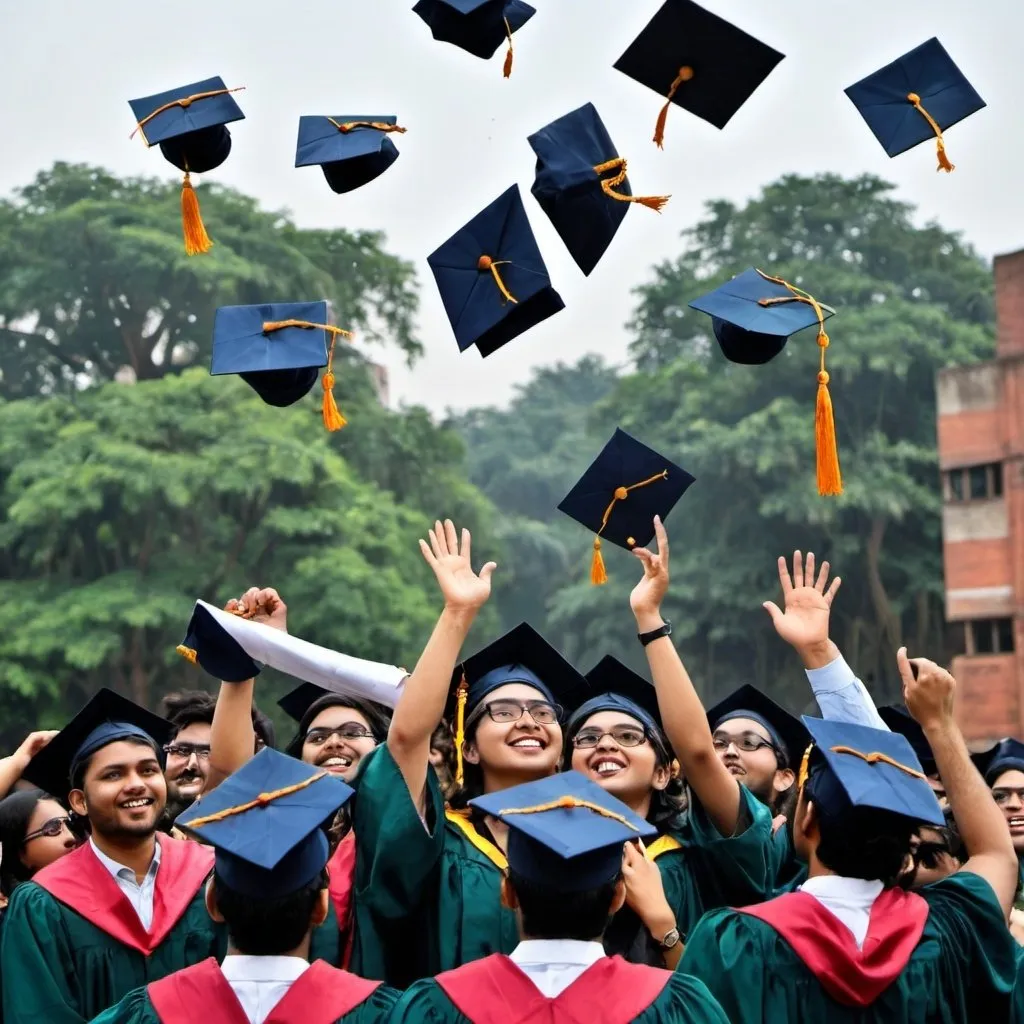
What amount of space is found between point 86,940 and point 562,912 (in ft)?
5.36

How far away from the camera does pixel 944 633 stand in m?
28.2

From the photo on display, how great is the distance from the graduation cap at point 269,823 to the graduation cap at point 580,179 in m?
2.23

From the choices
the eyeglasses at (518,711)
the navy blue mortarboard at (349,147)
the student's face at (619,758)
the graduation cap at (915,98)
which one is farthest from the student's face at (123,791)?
the graduation cap at (915,98)

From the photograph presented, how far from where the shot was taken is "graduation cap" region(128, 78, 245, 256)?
541 centimetres

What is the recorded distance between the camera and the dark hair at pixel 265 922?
9.86 ft

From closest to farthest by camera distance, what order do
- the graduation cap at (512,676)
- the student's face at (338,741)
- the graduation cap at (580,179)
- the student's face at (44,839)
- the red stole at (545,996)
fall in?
the red stole at (545,996) < the graduation cap at (512,676) < the student's face at (338,741) < the student's face at (44,839) < the graduation cap at (580,179)

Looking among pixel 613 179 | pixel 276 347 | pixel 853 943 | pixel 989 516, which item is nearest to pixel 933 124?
pixel 613 179

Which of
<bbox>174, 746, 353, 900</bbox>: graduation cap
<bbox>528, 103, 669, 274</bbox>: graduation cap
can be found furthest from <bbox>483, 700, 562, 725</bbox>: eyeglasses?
<bbox>528, 103, 669, 274</bbox>: graduation cap

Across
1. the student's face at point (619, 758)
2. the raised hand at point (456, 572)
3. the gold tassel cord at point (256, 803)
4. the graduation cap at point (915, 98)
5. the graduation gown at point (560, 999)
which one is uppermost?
the graduation cap at point (915, 98)

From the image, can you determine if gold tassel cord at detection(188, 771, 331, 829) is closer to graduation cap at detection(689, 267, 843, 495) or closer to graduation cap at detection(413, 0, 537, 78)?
graduation cap at detection(689, 267, 843, 495)

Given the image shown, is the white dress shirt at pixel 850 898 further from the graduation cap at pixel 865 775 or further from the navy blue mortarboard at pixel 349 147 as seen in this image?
the navy blue mortarboard at pixel 349 147

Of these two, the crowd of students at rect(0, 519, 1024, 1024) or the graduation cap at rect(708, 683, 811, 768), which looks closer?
the crowd of students at rect(0, 519, 1024, 1024)

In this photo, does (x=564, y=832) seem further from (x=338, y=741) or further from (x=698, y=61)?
(x=698, y=61)

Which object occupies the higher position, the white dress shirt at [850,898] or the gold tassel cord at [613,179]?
the gold tassel cord at [613,179]
